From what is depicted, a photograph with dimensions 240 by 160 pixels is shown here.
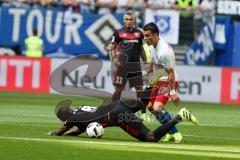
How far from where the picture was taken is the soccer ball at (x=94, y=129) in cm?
1472

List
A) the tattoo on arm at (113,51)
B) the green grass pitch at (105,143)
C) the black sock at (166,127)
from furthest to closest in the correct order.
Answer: the tattoo on arm at (113,51) < the black sock at (166,127) < the green grass pitch at (105,143)

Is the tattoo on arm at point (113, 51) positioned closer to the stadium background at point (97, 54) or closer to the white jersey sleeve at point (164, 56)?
the stadium background at point (97, 54)

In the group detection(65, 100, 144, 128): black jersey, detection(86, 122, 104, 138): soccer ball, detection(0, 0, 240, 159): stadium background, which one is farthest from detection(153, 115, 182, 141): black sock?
detection(0, 0, 240, 159): stadium background

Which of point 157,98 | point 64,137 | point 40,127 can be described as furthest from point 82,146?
point 40,127

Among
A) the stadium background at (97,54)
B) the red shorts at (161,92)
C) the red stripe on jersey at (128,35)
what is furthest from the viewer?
the stadium background at (97,54)

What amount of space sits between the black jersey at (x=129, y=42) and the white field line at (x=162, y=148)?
21.4ft

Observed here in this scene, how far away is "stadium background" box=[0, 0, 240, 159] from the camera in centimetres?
2342

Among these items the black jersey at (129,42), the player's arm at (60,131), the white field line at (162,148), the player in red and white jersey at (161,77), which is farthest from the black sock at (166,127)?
the black jersey at (129,42)

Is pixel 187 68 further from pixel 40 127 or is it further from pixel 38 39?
pixel 40 127

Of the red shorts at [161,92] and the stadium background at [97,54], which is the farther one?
the stadium background at [97,54]

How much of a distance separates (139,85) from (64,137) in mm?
6038

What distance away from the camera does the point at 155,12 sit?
30984 millimetres

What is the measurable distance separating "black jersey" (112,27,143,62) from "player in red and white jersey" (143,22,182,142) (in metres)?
4.83

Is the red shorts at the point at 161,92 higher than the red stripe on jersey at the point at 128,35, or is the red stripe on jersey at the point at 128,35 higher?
the red stripe on jersey at the point at 128,35
